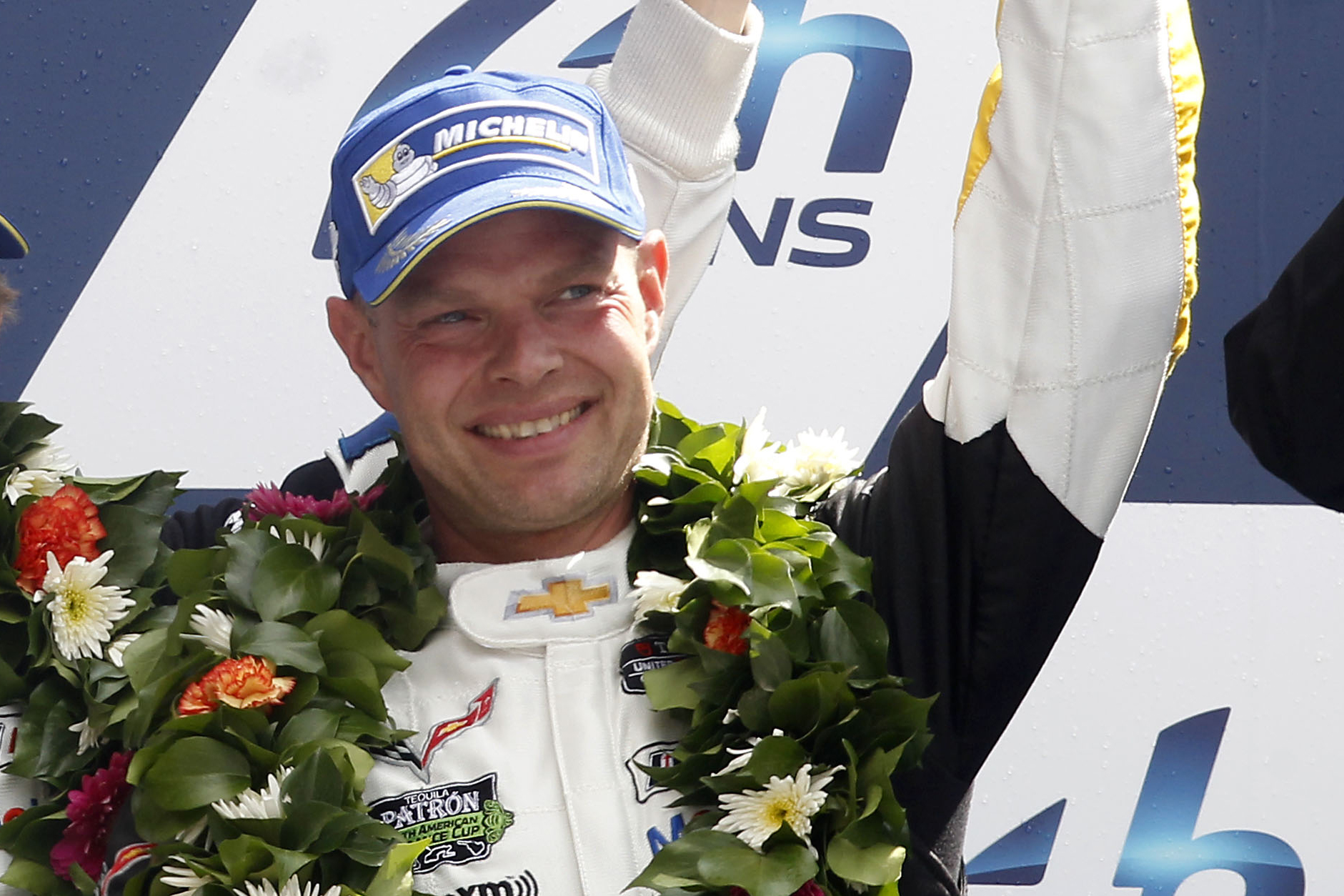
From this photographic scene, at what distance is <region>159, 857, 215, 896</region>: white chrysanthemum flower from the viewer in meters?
1.32

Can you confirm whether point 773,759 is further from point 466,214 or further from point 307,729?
point 466,214

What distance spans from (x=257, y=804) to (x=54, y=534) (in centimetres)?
44

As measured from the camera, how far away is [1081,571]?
1.37 meters

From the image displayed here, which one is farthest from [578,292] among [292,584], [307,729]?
[307,729]

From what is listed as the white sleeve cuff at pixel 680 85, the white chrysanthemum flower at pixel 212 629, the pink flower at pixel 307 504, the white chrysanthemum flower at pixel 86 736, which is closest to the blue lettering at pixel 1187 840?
the white sleeve cuff at pixel 680 85

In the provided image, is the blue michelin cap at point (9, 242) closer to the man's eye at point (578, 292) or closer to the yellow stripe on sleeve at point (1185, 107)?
the man's eye at point (578, 292)

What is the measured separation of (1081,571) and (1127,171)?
37 centimetres

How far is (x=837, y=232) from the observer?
2.00 metres

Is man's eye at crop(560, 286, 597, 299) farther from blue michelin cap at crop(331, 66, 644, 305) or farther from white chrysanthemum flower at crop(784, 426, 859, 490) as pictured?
white chrysanthemum flower at crop(784, 426, 859, 490)

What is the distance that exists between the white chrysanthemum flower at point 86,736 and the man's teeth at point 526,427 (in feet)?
1.65

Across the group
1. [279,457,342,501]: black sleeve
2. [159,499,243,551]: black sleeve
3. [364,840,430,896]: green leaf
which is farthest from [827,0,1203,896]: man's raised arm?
[159,499,243,551]: black sleeve

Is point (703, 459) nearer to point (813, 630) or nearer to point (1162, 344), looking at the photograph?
point (813, 630)

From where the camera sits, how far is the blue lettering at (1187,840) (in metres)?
1.92

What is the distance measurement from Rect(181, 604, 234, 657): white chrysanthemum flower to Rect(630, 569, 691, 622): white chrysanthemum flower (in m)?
0.42
